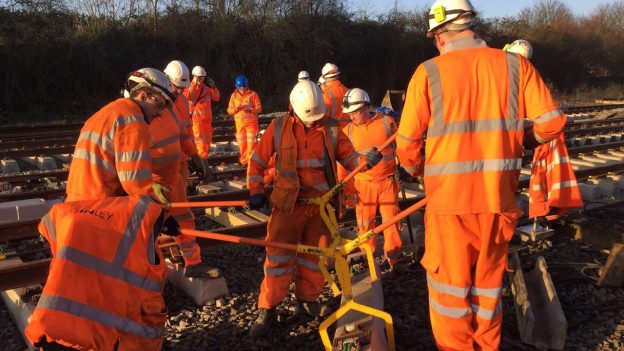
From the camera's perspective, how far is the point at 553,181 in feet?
16.3

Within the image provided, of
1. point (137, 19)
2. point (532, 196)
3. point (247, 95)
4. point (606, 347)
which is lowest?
point (606, 347)

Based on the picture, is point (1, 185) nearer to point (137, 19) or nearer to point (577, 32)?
point (137, 19)

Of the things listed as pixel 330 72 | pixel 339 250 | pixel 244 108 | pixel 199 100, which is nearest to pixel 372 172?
pixel 339 250

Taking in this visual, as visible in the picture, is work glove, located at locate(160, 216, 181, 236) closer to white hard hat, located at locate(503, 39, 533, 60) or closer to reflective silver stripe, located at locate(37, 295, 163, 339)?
reflective silver stripe, located at locate(37, 295, 163, 339)

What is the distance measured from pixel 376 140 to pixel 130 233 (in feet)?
12.0

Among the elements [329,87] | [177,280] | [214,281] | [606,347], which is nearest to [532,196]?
[606,347]

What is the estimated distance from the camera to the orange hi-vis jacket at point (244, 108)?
11.3 m

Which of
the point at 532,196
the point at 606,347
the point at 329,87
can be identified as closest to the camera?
the point at 606,347

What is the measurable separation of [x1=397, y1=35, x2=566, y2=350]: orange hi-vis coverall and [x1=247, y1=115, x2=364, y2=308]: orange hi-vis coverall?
4.74 ft

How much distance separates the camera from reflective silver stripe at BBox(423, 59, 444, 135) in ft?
10.1

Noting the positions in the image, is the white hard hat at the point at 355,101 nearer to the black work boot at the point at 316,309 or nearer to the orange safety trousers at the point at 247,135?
the black work boot at the point at 316,309

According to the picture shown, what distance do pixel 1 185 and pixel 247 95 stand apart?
16.5 ft

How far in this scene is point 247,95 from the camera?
11.6 meters

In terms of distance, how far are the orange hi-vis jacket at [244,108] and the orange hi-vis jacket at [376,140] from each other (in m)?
5.48
